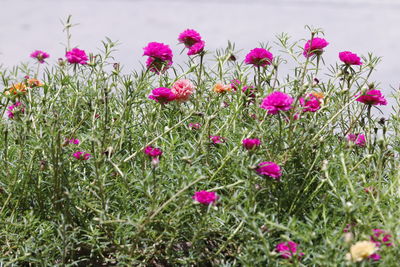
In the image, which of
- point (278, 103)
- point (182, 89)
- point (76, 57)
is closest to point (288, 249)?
point (278, 103)

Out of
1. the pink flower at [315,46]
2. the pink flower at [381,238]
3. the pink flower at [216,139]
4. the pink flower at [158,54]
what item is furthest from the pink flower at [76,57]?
the pink flower at [381,238]

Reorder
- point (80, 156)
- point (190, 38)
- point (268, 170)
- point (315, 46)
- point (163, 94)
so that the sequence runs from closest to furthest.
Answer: point (268, 170)
point (80, 156)
point (163, 94)
point (315, 46)
point (190, 38)

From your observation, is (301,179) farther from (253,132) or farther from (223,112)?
(223,112)

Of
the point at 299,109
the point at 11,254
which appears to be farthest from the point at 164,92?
the point at 11,254

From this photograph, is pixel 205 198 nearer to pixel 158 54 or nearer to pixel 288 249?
pixel 288 249

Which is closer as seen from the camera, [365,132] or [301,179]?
[301,179]

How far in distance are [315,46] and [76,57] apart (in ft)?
3.62

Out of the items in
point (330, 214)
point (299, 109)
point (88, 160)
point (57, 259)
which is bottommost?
point (57, 259)

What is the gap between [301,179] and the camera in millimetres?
2426

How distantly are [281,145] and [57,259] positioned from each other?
1.00 m

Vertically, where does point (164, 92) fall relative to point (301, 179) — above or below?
above

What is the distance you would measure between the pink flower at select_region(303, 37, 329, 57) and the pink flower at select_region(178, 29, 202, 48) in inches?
19.6

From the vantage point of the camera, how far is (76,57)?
2719 millimetres

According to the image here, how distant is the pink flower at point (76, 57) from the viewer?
2709mm
